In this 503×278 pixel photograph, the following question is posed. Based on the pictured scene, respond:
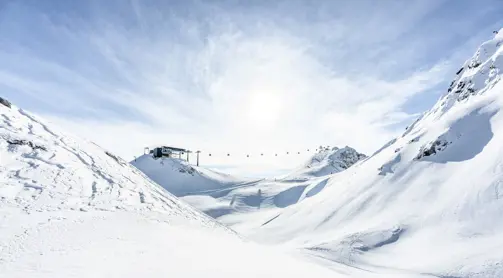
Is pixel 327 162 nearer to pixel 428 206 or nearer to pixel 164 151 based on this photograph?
pixel 164 151

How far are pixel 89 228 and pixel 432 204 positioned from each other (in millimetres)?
43112

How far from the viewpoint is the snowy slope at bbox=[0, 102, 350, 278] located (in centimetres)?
1130

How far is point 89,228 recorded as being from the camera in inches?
593

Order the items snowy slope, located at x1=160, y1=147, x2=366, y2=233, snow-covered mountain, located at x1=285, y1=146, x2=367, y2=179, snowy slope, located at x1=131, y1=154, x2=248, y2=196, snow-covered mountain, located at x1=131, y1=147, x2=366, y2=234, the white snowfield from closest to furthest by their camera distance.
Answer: the white snowfield, snowy slope, located at x1=160, y1=147, x2=366, y2=233, snow-covered mountain, located at x1=131, y1=147, x2=366, y2=234, snowy slope, located at x1=131, y1=154, x2=248, y2=196, snow-covered mountain, located at x1=285, y1=146, x2=367, y2=179

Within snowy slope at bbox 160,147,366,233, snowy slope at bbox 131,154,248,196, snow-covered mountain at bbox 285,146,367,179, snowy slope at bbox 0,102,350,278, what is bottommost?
snowy slope at bbox 0,102,350,278

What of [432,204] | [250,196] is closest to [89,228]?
[432,204]

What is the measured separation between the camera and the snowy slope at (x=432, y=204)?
119 feet

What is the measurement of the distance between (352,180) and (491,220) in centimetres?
2952

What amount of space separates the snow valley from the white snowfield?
19 cm

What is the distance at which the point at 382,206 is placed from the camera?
51500 mm

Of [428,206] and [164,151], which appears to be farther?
[164,151]

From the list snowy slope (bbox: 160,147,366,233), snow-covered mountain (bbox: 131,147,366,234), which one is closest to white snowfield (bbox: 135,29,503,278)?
snowy slope (bbox: 160,147,366,233)

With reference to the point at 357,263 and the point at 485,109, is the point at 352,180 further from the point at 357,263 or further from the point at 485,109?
the point at 357,263

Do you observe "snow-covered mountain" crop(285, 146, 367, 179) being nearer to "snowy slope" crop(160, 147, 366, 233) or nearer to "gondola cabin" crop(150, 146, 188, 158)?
"snowy slope" crop(160, 147, 366, 233)
